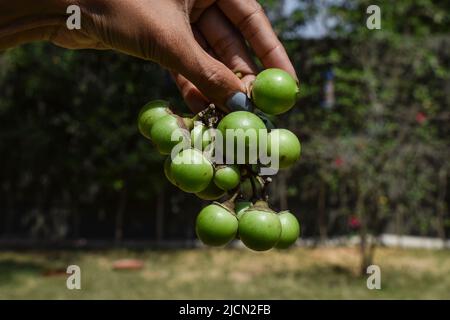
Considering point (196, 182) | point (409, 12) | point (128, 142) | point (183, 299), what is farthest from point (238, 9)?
point (409, 12)

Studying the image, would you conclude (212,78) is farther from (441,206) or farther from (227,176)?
(441,206)

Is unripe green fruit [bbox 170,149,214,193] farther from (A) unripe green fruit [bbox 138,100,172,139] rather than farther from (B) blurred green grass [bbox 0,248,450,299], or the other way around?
(B) blurred green grass [bbox 0,248,450,299]

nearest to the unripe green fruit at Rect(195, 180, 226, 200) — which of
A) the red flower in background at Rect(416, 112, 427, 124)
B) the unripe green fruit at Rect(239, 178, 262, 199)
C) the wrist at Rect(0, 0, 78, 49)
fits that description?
the unripe green fruit at Rect(239, 178, 262, 199)

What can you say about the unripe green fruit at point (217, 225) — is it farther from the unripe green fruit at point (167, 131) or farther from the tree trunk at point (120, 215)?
the tree trunk at point (120, 215)

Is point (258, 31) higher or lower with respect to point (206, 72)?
higher

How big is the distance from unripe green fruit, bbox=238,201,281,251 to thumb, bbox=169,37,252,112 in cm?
44

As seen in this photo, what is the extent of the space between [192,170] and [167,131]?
0.77ft

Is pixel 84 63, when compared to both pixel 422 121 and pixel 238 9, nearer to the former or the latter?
pixel 422 121

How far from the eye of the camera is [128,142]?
11516 millimetres

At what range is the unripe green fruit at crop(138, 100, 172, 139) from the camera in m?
2.37

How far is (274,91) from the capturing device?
221 centimetres

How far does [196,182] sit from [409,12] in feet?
37.4

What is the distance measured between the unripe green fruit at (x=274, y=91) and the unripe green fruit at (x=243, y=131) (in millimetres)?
131

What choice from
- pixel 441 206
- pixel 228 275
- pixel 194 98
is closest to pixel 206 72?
pixel 194 98
